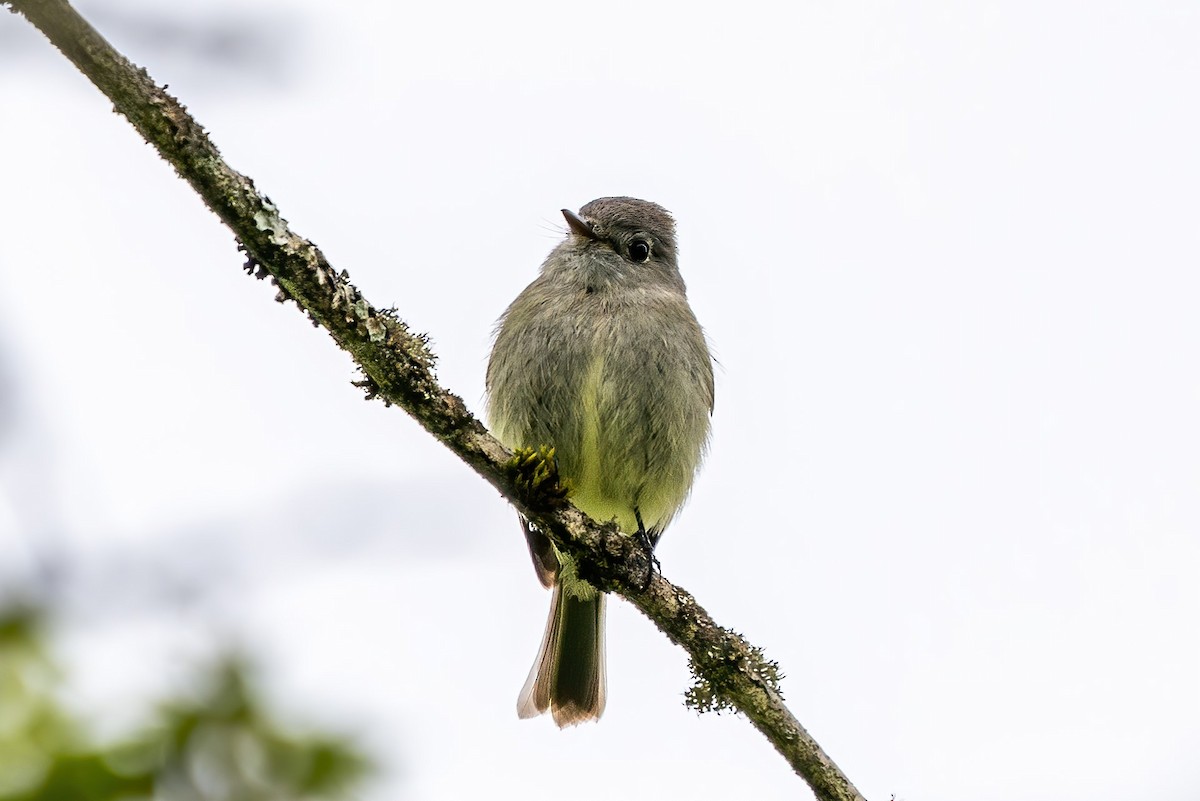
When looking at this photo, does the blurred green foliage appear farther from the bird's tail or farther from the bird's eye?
the bird's eye

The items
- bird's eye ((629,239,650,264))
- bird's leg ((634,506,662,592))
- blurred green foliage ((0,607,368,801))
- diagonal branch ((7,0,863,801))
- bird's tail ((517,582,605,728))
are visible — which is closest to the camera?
blurred green foliage ((0,607,368,801))

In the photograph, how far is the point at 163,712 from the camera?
9.32ft

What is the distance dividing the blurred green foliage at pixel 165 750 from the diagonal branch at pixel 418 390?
1796 mm

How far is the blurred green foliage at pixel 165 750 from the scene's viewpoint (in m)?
2.71

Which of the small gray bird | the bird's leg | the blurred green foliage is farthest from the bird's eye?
the blurred green foliage

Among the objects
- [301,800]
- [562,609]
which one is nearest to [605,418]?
[562,609]

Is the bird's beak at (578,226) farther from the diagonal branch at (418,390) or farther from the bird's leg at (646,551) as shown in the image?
the diagonal branch at (418,390)

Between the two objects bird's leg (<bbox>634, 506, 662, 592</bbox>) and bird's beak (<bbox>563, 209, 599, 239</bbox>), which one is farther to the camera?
bird's beak (<bbox>563, 209, 599, 239</bbox>)

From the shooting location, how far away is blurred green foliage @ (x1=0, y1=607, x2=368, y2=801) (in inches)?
106

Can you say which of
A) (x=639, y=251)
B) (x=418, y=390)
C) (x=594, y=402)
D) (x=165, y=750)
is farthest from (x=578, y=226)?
(x=165, y=750)

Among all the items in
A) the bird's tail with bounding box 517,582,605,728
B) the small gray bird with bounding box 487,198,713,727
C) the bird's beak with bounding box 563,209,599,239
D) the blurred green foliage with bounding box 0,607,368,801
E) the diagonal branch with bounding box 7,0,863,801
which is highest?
the bird's beak with bounding box 563,209,599,239

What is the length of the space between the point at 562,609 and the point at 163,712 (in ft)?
15.8

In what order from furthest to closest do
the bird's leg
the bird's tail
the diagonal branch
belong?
the bird's tail
the bird's leg
the diagonal branch

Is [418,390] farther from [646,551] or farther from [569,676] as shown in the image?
[569,676]
